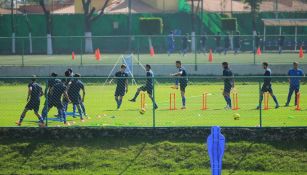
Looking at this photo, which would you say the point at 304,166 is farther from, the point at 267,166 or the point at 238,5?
the point at 238,5

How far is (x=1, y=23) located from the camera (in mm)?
58156

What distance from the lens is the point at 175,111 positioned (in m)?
25.6

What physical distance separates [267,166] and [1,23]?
139ft

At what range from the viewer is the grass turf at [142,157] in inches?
750

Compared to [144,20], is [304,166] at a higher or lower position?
lower

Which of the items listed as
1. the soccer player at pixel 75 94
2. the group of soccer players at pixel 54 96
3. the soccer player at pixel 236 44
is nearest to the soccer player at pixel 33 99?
the group of soccer players at pixel 54 96

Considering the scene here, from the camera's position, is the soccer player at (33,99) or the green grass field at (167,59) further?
the green grass field at (167,59)

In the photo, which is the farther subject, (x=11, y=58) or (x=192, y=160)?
(x=11, y=58)

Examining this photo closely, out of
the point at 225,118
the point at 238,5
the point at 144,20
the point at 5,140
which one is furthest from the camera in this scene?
the point at 238,5

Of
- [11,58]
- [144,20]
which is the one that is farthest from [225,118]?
[144,20]

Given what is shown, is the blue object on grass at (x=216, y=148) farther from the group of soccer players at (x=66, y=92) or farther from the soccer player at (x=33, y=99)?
the soccer player at (x=33, y=99)

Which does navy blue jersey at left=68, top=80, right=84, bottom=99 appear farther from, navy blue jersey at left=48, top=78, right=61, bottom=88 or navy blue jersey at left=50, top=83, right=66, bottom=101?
navy blue jersey at left=50, top=83, right=66, bottom=101

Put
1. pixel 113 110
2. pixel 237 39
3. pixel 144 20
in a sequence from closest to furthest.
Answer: pixel 113 110, pixel 237 39, pixel 144 20

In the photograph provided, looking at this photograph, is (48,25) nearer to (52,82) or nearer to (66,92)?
(66,92)
